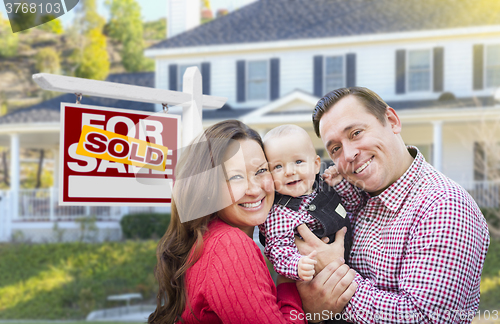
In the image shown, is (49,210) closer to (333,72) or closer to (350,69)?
(333,72)

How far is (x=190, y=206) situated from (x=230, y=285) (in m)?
0.44

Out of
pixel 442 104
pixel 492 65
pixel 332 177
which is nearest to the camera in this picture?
pixel 332 177

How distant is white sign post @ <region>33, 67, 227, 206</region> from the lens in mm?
2588

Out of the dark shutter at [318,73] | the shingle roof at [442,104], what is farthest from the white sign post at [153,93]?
the dark shutter at [318,73]

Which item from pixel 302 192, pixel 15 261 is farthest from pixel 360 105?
pixel 15 261

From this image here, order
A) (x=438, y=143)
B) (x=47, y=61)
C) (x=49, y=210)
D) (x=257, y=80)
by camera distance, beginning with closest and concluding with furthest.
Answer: (x=438, y=143) < (x=49, y=210) < (x=257, y=80) < (x=47, y=61)

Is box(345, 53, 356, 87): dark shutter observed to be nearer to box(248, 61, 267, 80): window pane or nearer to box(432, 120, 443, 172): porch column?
box(248, 61, 267, 80): window pane

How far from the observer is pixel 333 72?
15461 millimetres

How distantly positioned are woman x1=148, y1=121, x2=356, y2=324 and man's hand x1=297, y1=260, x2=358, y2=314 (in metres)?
0.06

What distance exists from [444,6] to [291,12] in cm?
530

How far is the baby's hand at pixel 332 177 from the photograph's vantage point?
2.72 meters

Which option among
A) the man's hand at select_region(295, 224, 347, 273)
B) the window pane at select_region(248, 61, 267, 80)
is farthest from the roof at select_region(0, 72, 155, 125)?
the man's hand at select_region(295, 224, 347, 273)

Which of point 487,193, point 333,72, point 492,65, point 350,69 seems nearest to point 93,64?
point 333,72

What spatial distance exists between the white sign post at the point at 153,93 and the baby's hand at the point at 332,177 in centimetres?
85
